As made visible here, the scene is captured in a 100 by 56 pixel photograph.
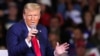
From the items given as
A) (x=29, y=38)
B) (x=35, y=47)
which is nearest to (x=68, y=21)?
(x=35, y=47)

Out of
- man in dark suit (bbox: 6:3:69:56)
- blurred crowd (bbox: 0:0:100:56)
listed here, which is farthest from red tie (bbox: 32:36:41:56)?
blurred crowd (bbox: 0:0:100:56)

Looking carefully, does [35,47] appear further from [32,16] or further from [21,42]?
[32,16]

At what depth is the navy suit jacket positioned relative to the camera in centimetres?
452

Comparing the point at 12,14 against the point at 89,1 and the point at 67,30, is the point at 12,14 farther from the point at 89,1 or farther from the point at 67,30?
the point at 89,1

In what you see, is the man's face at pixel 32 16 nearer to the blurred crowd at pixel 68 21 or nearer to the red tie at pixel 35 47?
the red tie at pixel 35 47

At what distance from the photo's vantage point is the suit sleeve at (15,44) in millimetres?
4504

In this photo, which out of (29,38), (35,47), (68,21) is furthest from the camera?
(68,21)

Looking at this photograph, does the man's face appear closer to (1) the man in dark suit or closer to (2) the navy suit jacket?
(1) the man in dark suit

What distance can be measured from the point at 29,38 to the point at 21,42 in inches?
3.7

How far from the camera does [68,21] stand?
29.9 feet

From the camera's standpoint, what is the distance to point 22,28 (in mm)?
4727

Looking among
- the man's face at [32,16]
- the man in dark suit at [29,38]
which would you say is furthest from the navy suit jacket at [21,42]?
the man's face at [32,16]

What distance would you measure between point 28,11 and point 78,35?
386 cm

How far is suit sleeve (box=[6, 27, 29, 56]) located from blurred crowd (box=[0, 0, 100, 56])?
3014 millimetres
